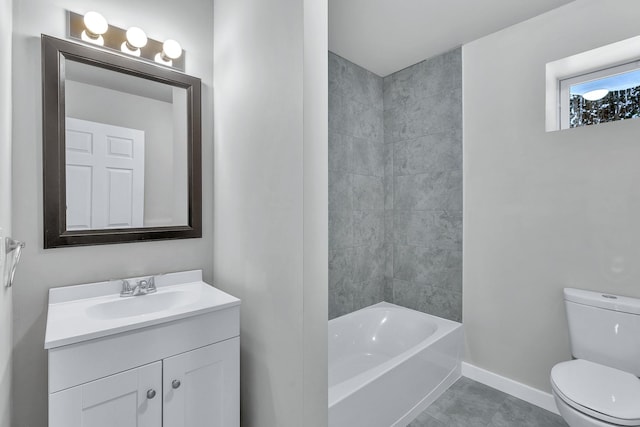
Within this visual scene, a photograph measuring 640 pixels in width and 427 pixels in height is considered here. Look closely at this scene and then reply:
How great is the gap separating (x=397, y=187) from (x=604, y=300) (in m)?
1.60

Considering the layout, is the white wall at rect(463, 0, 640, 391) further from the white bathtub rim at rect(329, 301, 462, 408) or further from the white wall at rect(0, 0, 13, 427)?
the white wall at rect(0, 0, 13, 427)

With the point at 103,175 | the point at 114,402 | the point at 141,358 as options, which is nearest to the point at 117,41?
the point at 103,175

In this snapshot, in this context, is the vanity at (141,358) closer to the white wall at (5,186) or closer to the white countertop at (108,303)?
the white countertop at (108,303)

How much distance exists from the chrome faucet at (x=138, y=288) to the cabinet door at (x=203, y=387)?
0.45m

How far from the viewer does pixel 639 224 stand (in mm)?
1653

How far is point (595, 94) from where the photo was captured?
2.01 metres

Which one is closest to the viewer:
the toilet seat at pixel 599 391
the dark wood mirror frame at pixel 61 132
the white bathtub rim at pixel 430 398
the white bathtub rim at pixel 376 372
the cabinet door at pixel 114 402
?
the cabinet door at pixel 114 402

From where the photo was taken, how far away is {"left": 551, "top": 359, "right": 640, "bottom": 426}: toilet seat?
4.11 ft

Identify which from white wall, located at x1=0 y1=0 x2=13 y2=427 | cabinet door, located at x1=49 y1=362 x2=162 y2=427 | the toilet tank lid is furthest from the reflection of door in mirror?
the toilet tank lid

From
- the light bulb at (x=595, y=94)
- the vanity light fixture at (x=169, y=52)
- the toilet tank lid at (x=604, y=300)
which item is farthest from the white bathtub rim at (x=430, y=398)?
the vanity light fixture at (x=169, y=52)

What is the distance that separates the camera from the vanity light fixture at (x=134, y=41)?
156 centimetres

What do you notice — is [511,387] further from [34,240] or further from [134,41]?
[134,41]

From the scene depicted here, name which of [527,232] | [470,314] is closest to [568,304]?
[527,232]

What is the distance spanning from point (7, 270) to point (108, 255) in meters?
0.43
